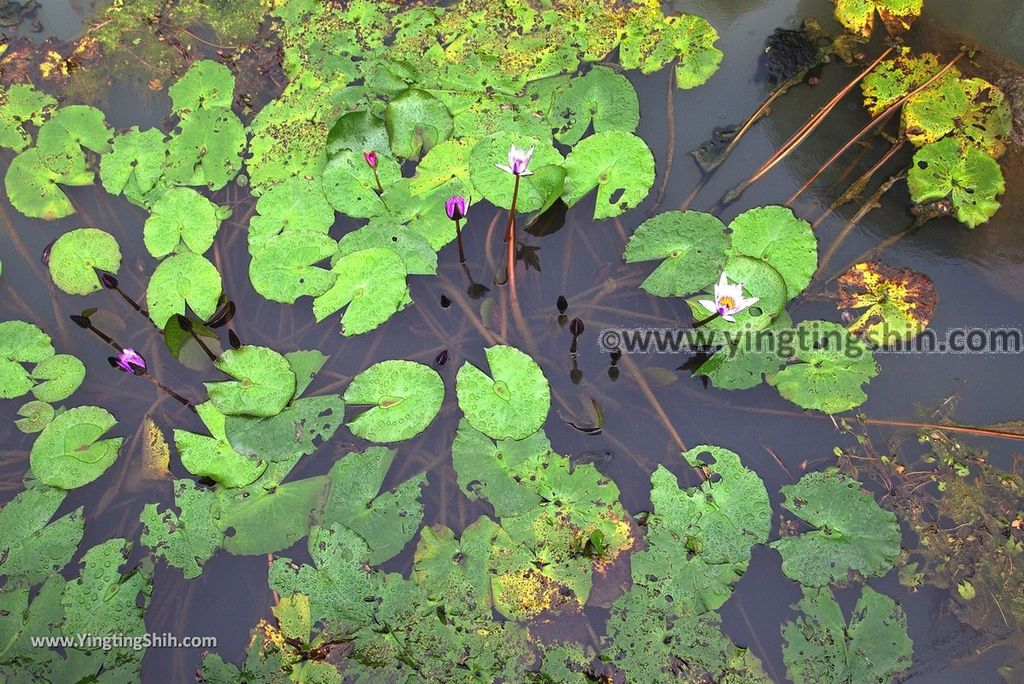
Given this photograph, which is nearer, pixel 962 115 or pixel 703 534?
pixel 703 534

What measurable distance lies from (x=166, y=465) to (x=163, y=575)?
46cm

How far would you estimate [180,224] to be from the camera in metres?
3.19

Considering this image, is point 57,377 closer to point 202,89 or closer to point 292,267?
point 292,267

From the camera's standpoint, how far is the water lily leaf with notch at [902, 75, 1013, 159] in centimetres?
319

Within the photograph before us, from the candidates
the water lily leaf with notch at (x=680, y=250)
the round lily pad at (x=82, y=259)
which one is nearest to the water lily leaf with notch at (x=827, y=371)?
the water lily leaf with notch at (x=680, y=250)

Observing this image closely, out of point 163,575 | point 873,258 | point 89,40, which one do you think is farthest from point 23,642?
point 873,258

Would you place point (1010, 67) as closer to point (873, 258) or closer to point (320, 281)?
point (873, 258)

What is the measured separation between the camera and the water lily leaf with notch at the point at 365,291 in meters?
2.94

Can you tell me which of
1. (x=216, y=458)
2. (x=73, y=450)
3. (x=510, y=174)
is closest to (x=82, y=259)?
(x=73, y=450)

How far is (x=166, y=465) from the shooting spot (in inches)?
112

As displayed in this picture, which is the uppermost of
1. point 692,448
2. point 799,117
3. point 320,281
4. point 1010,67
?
point 1010,67

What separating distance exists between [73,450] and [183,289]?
0.84 m

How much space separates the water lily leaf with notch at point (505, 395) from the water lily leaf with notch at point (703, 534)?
22.5 inches

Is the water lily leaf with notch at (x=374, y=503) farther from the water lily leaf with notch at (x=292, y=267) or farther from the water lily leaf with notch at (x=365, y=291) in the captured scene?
the water lily leaf with notch at (x=292, y=267)
